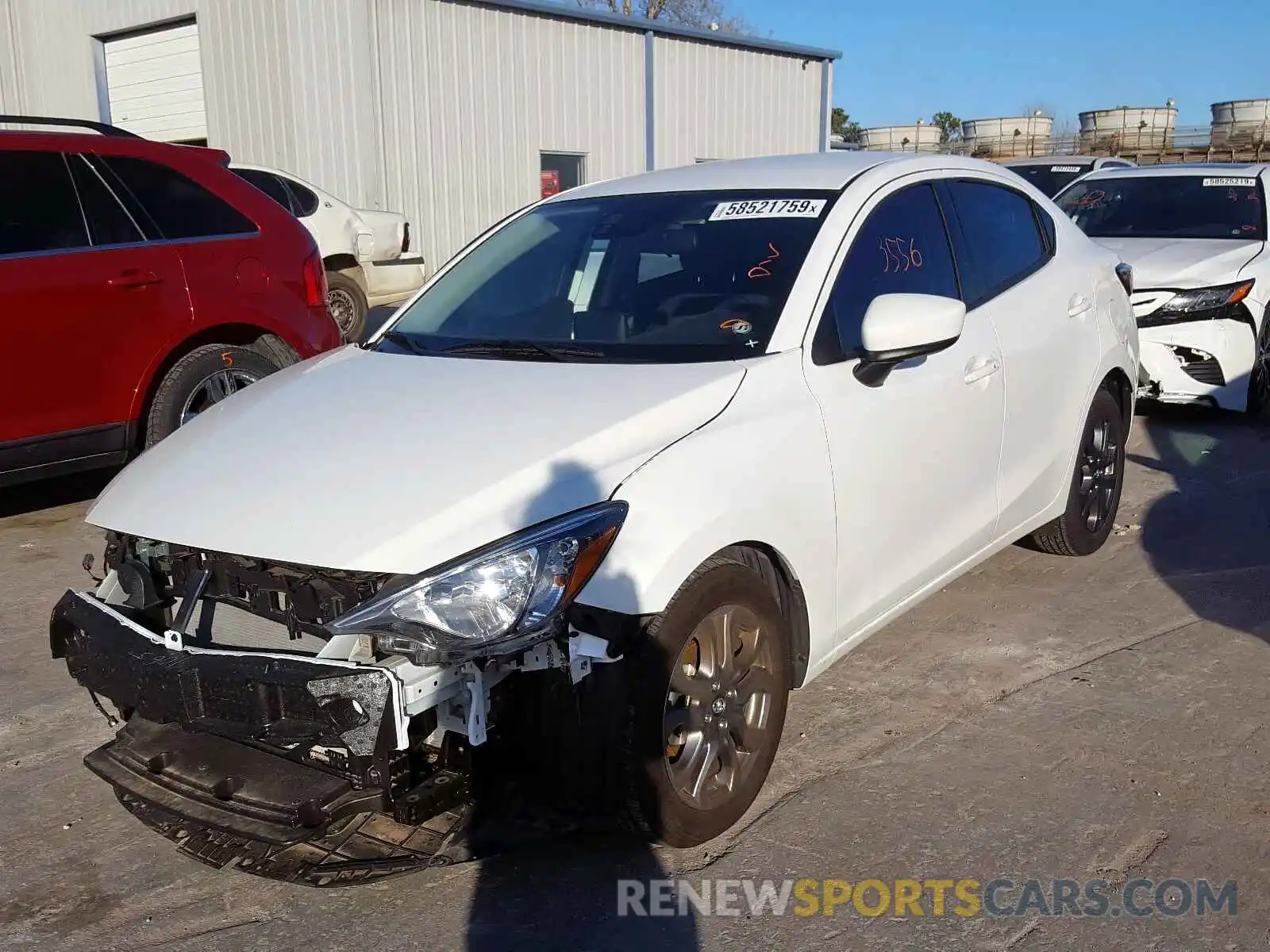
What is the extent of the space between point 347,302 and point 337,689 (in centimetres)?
1043

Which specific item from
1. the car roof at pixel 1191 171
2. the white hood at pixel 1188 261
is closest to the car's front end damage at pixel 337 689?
the white hood at pixel 1188 261

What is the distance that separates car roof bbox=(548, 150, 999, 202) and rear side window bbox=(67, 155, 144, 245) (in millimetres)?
2423

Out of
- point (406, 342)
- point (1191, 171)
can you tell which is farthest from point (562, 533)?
point (1191, 171)

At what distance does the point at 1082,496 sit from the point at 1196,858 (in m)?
2.35

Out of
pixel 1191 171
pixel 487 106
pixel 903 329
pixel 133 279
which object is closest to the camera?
pixel 903 329

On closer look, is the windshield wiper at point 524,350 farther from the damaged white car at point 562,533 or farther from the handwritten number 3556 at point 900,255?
the handwritten number 3556 at point 900,255

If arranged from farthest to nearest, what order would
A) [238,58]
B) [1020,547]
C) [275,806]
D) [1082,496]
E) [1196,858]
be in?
[238,58] → [1020,547] → [1082,496] → [1196,858] → [275,806]

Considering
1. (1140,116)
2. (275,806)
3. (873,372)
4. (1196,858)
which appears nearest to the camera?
(275,806)

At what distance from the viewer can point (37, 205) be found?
5.56 metres

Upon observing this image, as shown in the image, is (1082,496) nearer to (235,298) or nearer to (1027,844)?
(1027,844)

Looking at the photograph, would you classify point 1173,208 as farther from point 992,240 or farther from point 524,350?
point 524,350

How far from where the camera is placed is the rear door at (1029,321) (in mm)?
4340

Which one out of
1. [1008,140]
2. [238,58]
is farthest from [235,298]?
[1008,140]

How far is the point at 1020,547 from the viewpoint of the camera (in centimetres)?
557
